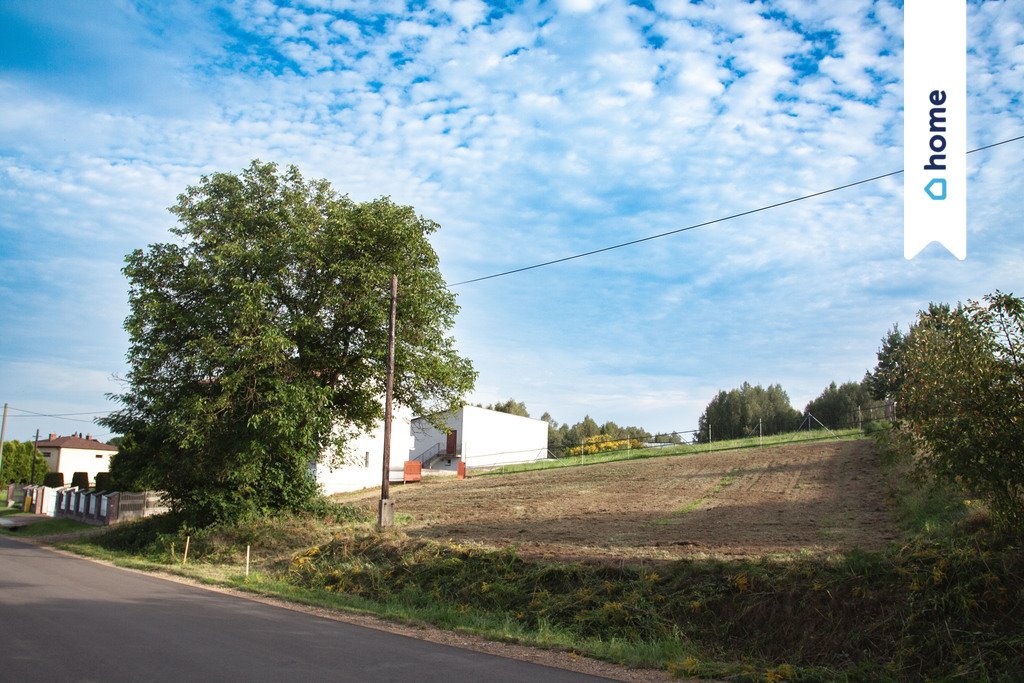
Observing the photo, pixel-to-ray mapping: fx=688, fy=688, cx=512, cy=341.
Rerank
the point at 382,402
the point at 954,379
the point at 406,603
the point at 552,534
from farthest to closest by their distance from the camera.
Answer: the point at 382,402, the point at 552,534, the point at 406,603, the point at 954,379

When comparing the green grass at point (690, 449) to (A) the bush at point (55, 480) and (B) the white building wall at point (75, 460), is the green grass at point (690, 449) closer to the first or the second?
(A) the bush at point (55, 480)

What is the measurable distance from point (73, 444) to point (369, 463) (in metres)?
55.4

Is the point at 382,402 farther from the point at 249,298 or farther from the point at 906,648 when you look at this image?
the point at 906,648

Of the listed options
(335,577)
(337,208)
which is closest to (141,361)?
(337,208)

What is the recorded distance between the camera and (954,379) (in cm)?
1010

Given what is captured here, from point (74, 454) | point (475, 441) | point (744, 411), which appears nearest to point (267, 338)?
point (475, 441)

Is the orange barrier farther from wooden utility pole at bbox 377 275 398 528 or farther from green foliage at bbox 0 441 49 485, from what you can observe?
green foliage at bbox 0 441 49 485

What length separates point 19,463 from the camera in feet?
228

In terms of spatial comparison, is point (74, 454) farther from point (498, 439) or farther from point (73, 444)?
point (498, 439)

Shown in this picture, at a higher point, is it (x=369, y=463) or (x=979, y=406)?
(x=979, y=406)

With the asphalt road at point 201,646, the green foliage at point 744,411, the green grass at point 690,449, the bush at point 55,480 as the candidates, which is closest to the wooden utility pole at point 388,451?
the asphalt road at point 201,646

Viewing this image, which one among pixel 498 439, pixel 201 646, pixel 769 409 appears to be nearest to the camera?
pixel 201 646

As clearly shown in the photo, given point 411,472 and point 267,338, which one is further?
point 411,472

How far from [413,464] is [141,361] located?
88.8ft
